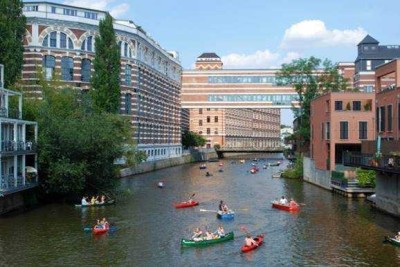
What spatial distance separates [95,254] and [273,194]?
3593 cm

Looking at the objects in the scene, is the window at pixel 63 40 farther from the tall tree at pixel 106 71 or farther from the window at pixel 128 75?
the window at pixel 128 75

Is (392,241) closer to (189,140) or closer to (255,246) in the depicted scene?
(255,246)

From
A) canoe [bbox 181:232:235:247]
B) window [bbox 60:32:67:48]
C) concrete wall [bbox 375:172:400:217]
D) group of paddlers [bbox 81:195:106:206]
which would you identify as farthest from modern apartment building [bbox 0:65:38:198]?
window [bbox 60:32:67:48]

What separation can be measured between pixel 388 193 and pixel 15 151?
107 feet

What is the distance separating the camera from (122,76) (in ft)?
320

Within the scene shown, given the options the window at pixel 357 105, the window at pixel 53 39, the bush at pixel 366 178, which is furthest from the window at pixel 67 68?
the bush at pixel 366 178

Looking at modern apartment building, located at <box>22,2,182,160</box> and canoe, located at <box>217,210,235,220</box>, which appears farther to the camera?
modern apartment building, located at <box>22,2,182,160</box>

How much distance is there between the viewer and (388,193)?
48.0 metres

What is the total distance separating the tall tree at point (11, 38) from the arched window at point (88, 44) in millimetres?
22548

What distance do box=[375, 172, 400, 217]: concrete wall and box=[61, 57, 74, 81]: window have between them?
2232 inches

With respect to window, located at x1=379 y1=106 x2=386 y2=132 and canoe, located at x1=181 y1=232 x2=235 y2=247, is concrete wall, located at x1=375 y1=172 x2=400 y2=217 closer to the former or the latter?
window, located at x1=379 y1=106 x2=386 y2=132

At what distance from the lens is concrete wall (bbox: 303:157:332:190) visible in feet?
228

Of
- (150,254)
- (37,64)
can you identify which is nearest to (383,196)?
(150,254)

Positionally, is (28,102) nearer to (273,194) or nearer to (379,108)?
(273,194)
